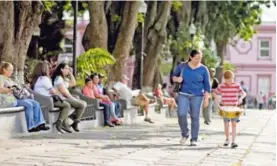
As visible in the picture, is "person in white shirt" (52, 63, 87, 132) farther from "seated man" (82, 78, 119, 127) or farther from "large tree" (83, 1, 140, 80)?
"large tree" (83, 1, 140, 80)

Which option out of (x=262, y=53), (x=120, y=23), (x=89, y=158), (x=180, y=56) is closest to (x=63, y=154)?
(x=89, y=158)

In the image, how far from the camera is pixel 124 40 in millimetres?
23031

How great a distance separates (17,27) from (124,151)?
5366 millimetres

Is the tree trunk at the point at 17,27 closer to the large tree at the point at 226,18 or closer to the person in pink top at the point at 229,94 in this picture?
the person in pink top at the point at 229,94

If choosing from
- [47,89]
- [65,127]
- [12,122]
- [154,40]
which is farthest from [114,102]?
[154,40]

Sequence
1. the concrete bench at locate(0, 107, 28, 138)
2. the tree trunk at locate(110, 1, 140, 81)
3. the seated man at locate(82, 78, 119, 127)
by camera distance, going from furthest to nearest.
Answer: the tree trunk at locate(110, 1, 140, 81)
the seated man at locate(82, 78, 119, 127)
the concrete bench at locate(0, 107, 28, 138)

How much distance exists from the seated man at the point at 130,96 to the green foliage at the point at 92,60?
954mm

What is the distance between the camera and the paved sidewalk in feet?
32.7

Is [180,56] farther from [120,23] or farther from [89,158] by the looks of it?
[89,158]

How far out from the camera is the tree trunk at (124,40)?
907 inches

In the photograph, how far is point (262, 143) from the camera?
14.7 m

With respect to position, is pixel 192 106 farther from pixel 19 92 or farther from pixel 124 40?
pixel 124 40

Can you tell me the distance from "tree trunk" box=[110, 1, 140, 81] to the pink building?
158 feet

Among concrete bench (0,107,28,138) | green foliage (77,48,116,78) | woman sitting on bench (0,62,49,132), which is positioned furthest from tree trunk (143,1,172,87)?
concrete bench (0,107,28,138)
